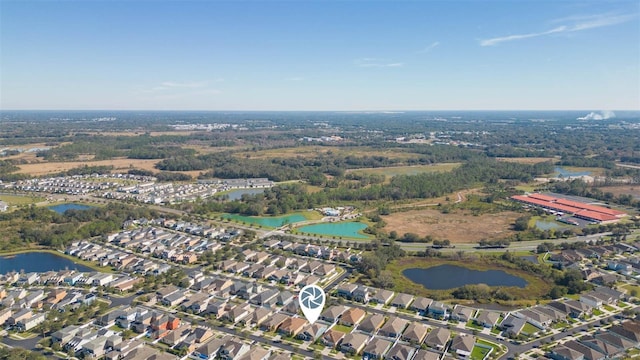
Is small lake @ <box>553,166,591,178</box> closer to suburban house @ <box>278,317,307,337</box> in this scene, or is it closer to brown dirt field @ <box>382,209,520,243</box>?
brown dirt field @ <box>382,209,520,243</box>

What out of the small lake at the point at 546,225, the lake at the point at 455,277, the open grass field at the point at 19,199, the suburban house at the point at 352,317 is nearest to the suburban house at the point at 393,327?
the suburban house at the point at 352,317

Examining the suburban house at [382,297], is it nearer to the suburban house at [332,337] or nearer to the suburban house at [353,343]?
the suburban house at [353,343]

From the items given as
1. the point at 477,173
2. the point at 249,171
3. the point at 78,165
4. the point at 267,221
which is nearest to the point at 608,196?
the point at 477,173

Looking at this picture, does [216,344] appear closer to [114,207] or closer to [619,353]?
[619,353]

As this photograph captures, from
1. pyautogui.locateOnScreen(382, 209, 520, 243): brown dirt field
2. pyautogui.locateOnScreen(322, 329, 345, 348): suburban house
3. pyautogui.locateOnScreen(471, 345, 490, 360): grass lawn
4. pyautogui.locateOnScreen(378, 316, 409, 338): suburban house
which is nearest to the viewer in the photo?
pyautogui.locateOnScreen(471, 345, 490, 360): grass lawn

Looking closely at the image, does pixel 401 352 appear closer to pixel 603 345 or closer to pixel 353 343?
pixel 353 343

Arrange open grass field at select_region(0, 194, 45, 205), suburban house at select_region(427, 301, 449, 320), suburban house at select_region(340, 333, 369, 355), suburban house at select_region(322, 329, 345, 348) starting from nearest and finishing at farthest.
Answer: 1. suburban house at select_region(340, 333, 369, 355)
2. suburban house at select_region(322, 329, 345, 348)
3. suburban house at select_region(427, 301, 449, 320)
4. open grass field at select_region(0, 194, 45, 205)

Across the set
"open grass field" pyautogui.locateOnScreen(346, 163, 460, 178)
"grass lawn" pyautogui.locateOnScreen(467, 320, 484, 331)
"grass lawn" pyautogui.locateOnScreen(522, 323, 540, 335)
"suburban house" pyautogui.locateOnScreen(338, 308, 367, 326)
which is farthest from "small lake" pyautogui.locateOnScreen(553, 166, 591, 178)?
"suburban house" pyautogui.locateOnScreen(338, 308, 367, 326)
